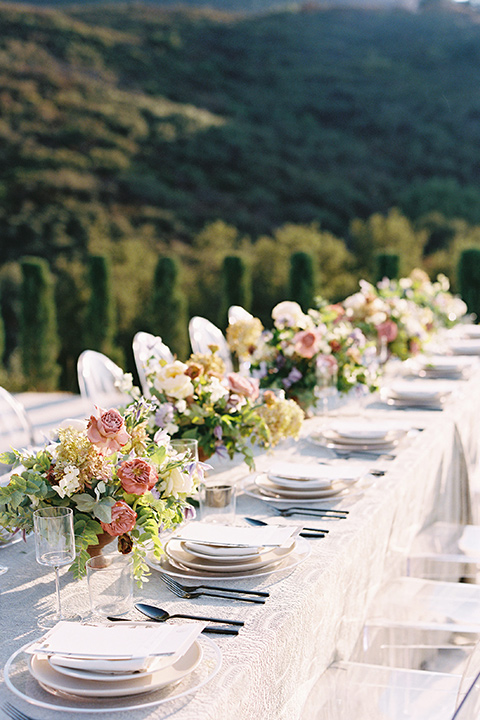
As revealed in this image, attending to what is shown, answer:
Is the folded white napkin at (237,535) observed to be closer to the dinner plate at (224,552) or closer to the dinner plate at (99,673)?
the dinner plate at (224,552)

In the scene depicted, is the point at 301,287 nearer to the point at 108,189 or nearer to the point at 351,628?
the point at 351,628

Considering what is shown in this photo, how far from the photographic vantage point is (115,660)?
1.02 m

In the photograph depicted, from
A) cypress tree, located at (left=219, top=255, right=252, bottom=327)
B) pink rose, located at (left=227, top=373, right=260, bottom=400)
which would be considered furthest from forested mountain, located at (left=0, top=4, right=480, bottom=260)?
pink rose, located at (left=227, top=373, right=260, bottom=400)

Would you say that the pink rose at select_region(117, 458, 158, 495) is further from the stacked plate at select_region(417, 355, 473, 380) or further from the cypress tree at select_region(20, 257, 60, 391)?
the cypress tree at select_region(20, 257, 60, 391)

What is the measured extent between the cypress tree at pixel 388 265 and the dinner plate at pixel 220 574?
829cm

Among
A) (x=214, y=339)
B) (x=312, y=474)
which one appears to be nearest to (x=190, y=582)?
(x=312, y=474)

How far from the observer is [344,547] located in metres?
1.56

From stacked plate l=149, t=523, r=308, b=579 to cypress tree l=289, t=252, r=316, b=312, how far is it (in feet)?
24.1

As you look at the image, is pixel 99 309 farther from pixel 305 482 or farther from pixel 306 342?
pixel 305 482

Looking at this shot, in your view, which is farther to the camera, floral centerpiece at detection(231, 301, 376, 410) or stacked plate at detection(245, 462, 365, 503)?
floral centerpiece at detection(231, 301, 376, 410)

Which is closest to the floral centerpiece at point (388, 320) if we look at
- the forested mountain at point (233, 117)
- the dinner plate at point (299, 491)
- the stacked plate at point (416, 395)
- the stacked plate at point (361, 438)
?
the stacked plate at point (416, 395)

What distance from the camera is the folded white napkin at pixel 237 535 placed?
145 cm

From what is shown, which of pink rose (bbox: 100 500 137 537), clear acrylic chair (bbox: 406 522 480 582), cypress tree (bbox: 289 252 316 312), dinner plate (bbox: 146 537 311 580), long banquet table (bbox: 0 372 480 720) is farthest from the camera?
cypress tree (bbox: 289 252 316 312)

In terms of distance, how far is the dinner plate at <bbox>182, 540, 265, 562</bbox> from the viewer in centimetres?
142
